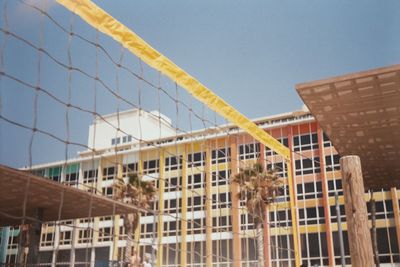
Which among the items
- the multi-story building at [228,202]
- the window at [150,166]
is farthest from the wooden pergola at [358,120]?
the window at [150,166]

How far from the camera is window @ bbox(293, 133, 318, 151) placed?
34875mm

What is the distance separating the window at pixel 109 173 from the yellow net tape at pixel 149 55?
34.3 meters

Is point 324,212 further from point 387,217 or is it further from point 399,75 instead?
point 399,75

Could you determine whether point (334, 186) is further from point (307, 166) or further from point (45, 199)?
point (45, 199)

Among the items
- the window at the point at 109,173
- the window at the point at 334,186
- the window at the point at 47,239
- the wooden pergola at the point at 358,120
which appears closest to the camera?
the wooden pergola at the point at 358,120

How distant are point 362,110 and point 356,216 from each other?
3.86 metres

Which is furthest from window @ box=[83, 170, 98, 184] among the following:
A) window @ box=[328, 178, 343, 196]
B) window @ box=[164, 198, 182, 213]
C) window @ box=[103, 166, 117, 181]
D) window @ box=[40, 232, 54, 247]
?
window @ box=[328, 178, 343, 196]

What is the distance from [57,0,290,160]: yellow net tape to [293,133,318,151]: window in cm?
2556

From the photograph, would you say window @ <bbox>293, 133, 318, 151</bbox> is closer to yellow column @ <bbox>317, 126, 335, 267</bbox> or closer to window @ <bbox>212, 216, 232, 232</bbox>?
yellow column @ <bbox>317, 126, 335, 267</bbox>

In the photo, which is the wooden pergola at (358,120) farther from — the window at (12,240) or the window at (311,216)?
the window at (12,240)

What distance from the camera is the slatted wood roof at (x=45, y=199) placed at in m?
13.3

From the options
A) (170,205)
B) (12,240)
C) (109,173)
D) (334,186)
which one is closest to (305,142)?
(334,186)

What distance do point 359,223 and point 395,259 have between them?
28024 mm

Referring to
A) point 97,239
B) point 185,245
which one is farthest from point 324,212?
point 97,239
